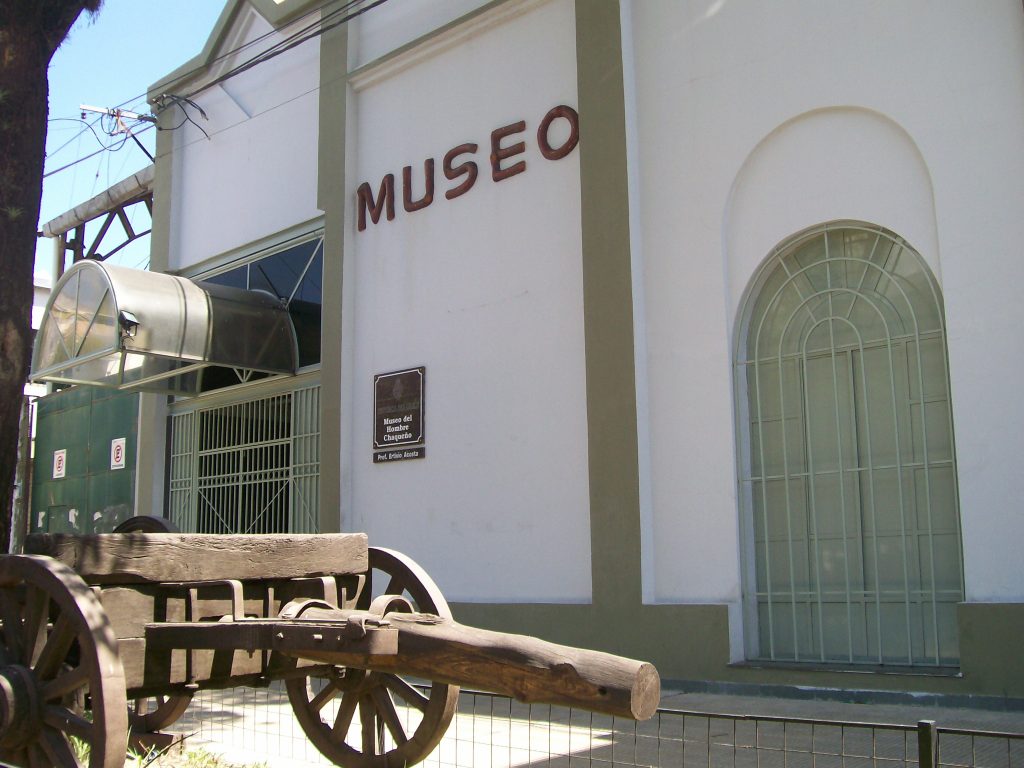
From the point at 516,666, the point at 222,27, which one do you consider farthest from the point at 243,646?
the point at 222,27

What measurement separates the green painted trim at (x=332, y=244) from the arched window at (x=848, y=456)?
4.78 meters

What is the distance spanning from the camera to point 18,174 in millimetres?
7109

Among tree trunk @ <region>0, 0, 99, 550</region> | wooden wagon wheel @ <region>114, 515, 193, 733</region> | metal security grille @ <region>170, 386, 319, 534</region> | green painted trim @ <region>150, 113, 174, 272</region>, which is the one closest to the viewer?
wooden wagon wheel @ <region>114, 515, 193, 733</region>

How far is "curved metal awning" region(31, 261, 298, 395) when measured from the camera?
38.8 ft

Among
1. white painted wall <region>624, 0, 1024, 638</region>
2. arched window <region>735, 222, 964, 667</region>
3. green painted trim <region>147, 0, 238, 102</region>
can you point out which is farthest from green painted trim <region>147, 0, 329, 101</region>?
arched window <region>735, 222, 964, 667</region>

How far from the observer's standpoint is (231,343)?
12641 mm

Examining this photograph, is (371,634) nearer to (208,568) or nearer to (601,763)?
(208,568)

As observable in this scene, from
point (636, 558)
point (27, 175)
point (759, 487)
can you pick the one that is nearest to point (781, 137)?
point (759, 487)

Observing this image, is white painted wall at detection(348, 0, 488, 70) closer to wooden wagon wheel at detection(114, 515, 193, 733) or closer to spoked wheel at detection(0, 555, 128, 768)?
wooden wagon wheel at detection(114, 515, 193, 733)

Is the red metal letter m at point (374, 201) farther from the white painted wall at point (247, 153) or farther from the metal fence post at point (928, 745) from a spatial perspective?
the metal fence post at point (928, 745)

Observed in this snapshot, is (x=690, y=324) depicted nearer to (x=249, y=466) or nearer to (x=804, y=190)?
(x=804, y=190)

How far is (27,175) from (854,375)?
19.9 feet

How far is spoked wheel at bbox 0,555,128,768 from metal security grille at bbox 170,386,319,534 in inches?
301

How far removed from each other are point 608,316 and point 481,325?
165 centimetres
